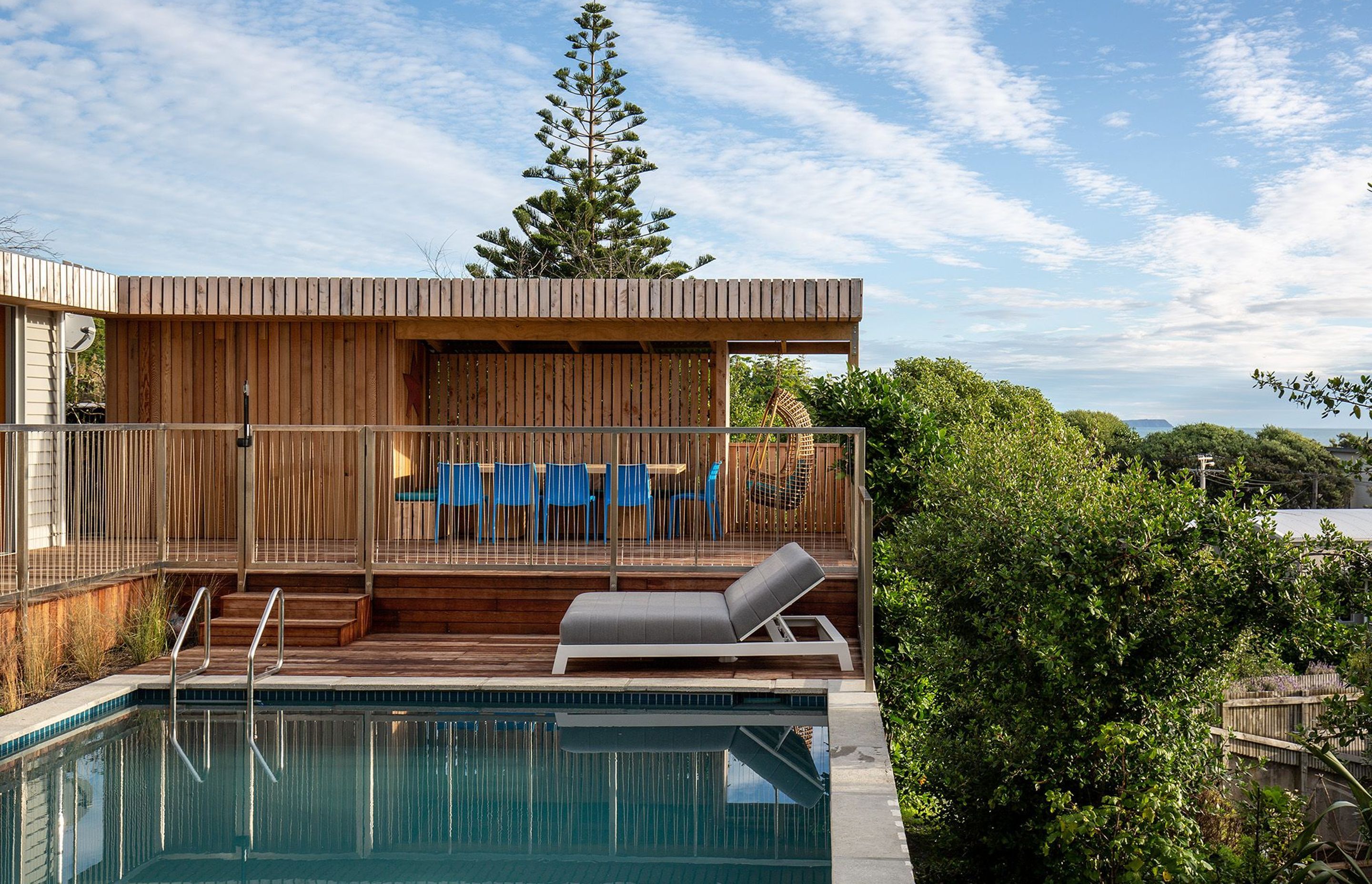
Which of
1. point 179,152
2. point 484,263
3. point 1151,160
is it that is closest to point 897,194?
point 1151,160

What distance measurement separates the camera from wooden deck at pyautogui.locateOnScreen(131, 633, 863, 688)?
25.3 feet

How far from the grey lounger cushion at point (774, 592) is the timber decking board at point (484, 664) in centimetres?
38

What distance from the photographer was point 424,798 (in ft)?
18.2

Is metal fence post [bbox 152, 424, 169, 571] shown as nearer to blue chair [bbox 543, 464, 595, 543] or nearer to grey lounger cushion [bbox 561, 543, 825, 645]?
blue chair [bbox 543, 464, 595, 543]

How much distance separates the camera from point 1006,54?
93.7 feet

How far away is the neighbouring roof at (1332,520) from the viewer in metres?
21.8

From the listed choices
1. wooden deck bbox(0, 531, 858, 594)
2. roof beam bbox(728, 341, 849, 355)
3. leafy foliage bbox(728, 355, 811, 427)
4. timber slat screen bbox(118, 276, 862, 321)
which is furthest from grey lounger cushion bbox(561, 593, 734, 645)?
leafy foliage bbox(728, 355, 811, 427)

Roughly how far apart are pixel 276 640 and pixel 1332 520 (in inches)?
852

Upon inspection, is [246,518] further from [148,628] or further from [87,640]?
[87,640]

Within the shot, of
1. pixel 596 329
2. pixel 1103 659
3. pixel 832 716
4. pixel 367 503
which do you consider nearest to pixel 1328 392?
pixel 1103 659

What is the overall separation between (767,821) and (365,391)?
25.8 ft

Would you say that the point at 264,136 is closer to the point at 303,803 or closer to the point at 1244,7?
the point at 1244,7

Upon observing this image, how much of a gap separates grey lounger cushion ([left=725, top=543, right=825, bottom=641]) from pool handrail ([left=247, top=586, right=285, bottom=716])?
9.84ft

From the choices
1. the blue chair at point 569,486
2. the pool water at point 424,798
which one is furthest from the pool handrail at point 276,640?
the blue chair at point 569,486
